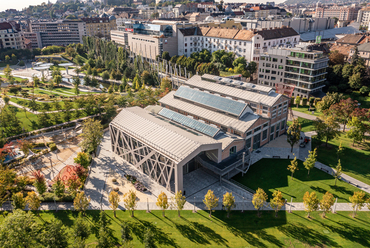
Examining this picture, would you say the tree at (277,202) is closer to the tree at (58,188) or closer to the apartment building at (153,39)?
the tree at (58,188)

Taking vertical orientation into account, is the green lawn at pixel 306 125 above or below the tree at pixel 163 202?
below

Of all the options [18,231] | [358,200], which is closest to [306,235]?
[358,200]

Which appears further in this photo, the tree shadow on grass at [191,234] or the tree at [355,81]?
the tree at [355,81]

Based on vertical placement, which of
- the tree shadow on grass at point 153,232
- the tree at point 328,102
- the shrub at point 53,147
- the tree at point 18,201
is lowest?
the tree shadow on grass at point 153,232

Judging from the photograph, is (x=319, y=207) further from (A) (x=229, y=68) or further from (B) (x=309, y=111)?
(A) (x=229, y=68)

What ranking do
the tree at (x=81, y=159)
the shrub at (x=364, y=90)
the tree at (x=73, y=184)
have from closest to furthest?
the tree at (x=73, y=184) → the tree at (x=81, y=159) → the shrub at (x=364, y=90)

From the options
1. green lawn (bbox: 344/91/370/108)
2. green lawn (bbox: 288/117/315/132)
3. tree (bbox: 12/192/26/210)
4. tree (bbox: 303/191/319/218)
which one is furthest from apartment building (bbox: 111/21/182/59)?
tree (bbox: 303/191/319/218)

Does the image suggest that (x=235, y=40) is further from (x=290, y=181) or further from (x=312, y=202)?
(x=312, y=202)

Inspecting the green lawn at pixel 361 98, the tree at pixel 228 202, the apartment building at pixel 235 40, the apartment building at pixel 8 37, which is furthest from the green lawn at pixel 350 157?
the apartment building at pixel 8 37
